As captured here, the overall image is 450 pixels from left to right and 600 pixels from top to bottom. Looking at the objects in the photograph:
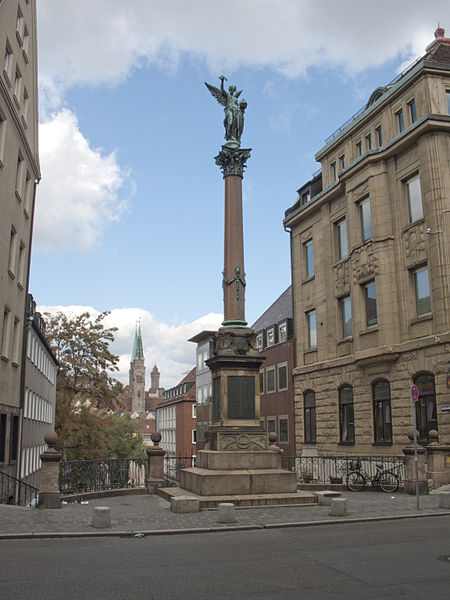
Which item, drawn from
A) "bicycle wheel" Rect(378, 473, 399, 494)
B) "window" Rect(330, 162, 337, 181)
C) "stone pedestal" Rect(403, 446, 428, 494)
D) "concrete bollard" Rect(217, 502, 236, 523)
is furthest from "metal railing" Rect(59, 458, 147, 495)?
"window" Rect(330, 162, 337, 181)

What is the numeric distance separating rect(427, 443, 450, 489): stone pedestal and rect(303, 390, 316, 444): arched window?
12699mm

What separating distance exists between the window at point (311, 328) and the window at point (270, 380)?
851 cm

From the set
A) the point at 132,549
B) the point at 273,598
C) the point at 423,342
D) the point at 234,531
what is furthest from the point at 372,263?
the point at 273,598

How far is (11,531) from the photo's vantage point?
1135 cm

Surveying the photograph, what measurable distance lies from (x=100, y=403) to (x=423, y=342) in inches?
1051

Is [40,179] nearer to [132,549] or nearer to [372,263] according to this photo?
[372,263]

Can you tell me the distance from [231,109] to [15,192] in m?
10.00

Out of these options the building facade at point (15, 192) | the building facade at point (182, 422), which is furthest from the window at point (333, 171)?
the building facade at point (182, 422)

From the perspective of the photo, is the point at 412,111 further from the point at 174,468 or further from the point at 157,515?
the point at 157,515

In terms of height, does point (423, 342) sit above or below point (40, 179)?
below

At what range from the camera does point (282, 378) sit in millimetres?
40562

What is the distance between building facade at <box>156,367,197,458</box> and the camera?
74.4 metres

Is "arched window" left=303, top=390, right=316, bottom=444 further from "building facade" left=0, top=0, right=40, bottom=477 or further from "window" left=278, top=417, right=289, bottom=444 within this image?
"building facade" left=0, top=0, right=40, bottom=477

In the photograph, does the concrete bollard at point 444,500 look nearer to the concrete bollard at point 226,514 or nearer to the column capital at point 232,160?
the concrete bollard at point 226,514
